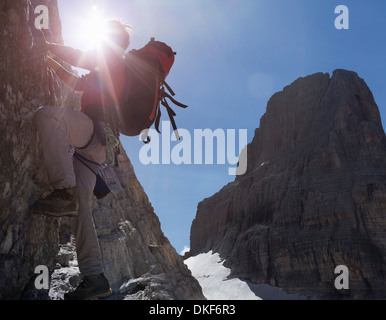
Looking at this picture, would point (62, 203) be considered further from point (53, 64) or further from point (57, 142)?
point (53, 64)

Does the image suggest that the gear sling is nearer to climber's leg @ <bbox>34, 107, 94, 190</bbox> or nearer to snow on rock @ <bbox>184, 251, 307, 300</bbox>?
climber's leg @ <bbox>34, 107, 94, 190</bbox>

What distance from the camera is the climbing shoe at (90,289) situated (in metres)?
3.75

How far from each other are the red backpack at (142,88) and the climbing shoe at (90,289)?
1873mm

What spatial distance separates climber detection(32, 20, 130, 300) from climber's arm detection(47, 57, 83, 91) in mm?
574

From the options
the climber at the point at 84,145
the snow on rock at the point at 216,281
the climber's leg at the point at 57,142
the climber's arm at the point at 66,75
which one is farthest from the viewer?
the snow on rock at the point at 216,281

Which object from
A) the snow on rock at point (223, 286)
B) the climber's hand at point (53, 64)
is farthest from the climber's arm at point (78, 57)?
the snow on rock at point (223, 286)

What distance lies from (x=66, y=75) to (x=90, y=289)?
321 cm

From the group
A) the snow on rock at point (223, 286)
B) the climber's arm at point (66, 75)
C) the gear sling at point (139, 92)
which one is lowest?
the snow on rock at point (223, 286)

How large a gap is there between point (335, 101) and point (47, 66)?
313 ft

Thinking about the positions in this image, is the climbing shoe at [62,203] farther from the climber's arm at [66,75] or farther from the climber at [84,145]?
the climber's arm at [66,75]

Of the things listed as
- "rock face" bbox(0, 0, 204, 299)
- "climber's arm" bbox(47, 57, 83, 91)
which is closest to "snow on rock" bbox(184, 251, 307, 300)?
"rock face" bbox(0, 0, 204, 299)

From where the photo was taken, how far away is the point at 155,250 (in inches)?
725

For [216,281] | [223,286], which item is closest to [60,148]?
[223,286]

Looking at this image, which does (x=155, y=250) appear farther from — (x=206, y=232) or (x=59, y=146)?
(x=206, y=232)
